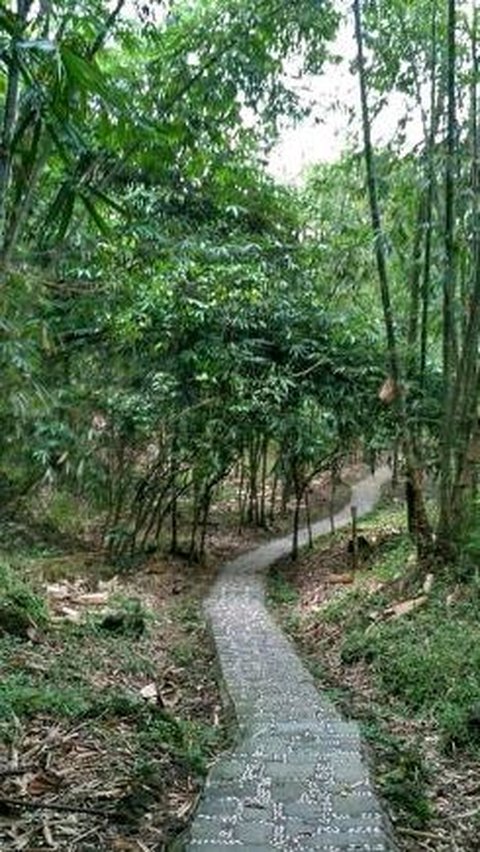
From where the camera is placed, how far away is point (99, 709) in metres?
4.03

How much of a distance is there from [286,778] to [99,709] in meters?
1.23

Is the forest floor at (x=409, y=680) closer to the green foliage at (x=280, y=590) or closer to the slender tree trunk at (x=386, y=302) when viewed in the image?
the green foliage at (x=280, y=590)

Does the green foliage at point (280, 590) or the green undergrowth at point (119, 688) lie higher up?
the green undergrowth at point (119, 688)

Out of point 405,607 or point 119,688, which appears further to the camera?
point 405,607

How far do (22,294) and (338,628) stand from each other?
142 inches

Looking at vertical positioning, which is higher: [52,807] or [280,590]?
[52,807]

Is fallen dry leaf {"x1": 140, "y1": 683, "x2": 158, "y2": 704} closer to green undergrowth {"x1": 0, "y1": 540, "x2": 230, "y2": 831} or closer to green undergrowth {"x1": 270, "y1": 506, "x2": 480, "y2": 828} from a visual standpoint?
green undergrowth {"x1": 0, "y1": 540, "x2": 230, "y2": 831}

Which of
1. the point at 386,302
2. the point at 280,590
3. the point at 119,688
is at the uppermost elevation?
the point at 386,302

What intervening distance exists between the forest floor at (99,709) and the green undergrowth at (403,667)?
2.64ft

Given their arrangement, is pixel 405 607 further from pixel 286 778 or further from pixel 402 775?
pixel 286 778

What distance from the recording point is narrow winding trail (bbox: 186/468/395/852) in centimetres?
259

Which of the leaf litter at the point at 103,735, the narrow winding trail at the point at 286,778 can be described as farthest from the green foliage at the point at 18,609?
the narrow winding trail at the point at 286,778

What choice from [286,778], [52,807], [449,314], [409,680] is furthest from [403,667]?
[52,807]

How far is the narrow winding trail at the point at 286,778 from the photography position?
259 cm
